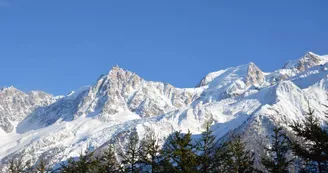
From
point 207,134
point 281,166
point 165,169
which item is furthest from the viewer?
point 281,166

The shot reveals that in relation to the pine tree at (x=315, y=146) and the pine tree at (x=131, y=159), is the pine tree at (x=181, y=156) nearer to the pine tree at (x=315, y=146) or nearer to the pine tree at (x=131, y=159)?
the pine tree at (x=131, y=159)

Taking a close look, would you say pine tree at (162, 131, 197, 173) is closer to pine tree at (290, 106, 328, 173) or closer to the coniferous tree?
the coniferous tree

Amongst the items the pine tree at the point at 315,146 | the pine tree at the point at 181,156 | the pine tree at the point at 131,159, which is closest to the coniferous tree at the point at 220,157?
the pine tree at the point at 181,156

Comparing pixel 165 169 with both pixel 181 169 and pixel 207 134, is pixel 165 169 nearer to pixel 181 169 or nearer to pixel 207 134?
pixel 181 169

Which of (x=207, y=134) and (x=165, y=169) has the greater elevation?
(x=207, y=134)

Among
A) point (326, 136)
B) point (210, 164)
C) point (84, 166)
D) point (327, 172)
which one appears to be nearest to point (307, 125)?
point (326, 136)

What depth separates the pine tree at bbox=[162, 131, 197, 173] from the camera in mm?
28594

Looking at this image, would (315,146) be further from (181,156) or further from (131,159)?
(131,159)

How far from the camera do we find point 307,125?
32.2m

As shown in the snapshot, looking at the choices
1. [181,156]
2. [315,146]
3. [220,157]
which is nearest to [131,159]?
[181,156]

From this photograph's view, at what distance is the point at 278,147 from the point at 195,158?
12.7 meters

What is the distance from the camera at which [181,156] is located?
29547mm

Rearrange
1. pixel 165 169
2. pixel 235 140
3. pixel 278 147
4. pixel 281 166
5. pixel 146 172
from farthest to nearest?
pixel 235 140 < pixel 278 147 < pixel 281 166 < pixel 146 172 < pixel 165 169

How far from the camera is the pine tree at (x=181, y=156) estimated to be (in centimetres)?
2859
